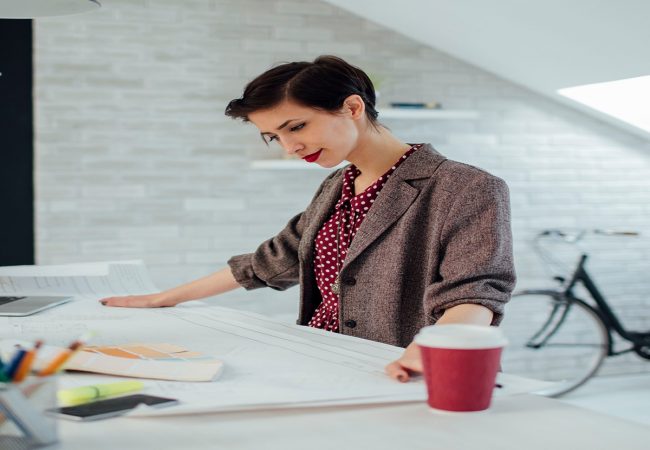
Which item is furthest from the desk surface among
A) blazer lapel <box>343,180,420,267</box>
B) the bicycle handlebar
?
the bicycle handlebar

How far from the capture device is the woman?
54.1 inches

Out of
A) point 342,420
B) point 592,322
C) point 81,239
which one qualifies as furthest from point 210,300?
point 342,420

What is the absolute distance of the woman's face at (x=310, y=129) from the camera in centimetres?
155

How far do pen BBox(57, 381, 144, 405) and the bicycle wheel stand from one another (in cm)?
322

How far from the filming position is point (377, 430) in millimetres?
812

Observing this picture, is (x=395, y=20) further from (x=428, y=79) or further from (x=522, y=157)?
(x=522, y=157)

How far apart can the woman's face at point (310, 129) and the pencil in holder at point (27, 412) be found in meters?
0.88

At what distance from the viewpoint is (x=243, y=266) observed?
1895mm

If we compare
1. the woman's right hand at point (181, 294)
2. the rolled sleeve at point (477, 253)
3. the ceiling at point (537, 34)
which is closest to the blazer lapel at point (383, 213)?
the rolled sleeve at point (477, 253)

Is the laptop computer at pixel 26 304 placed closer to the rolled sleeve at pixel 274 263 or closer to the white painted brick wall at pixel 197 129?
the rolled sleeve at pixel 274 263

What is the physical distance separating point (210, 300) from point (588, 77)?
186cm

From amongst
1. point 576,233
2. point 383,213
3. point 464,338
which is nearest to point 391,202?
point 383,213

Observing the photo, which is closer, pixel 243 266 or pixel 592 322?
pixel 243 266

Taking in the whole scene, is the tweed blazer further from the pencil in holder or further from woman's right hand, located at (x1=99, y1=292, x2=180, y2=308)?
the pencil in holder
